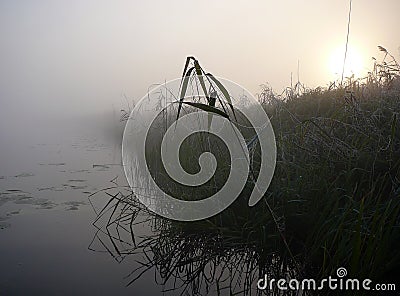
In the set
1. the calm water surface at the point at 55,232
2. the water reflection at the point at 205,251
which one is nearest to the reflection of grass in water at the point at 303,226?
the water reflection at the point at 205,251

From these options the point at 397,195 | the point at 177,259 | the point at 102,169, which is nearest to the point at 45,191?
the point at 102,169

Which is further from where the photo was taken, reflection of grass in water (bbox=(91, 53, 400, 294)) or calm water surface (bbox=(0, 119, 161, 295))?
calm water surface (bbox=(0, 119, 161, 295))

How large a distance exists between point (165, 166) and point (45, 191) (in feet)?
3.47

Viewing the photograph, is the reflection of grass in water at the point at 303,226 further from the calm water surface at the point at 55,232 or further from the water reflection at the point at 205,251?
the calm water surface at the point at 55,232

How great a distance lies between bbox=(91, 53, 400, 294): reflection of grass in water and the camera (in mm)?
1449

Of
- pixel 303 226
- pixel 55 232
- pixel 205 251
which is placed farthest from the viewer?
pixel 55 232

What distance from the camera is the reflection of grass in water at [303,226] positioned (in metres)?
1.45

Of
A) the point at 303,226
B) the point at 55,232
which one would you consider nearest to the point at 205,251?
the point at 303,226

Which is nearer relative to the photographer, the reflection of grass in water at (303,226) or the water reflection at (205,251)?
the reflection of grass in water at (303,226)

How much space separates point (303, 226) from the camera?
1.71m

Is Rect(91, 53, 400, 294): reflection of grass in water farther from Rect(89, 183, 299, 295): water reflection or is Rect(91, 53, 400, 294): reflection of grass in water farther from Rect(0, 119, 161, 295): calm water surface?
Rect(0, 119, 161, 295): calm water surface

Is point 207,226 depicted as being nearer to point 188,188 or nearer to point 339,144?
point 188,188

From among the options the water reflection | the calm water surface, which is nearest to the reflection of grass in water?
the water reflection

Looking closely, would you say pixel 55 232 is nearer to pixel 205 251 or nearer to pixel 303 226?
pixel 205 251
